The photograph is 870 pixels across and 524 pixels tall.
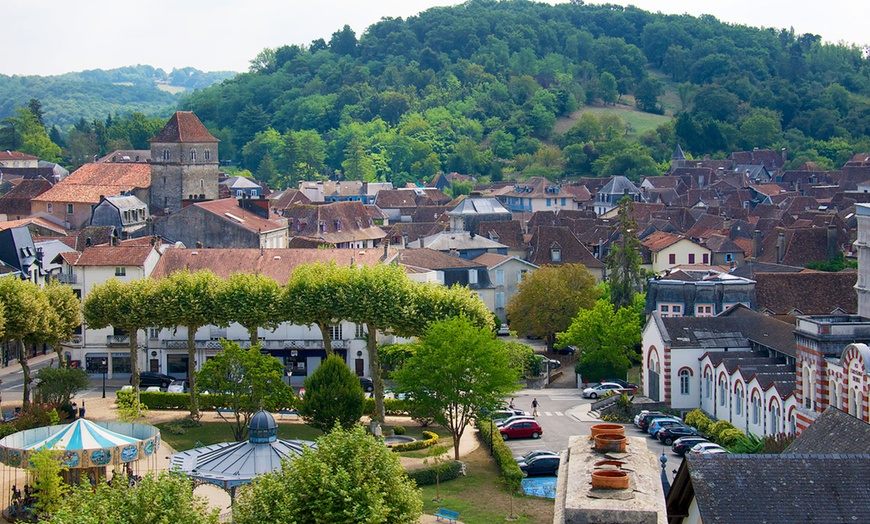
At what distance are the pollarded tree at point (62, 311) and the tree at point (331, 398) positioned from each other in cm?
1461

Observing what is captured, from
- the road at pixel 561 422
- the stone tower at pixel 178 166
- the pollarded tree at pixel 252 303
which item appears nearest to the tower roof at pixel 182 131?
the stone tower at pixel 178 166

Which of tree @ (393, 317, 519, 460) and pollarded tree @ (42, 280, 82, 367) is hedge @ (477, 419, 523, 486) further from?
pollarded tree @ (42, 280, 82, 367)

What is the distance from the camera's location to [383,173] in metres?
170

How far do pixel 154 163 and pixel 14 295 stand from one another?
3933 centimetres


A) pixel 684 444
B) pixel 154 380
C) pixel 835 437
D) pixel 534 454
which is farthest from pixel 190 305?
pixel 835 437

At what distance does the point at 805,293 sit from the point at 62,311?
37.4 m

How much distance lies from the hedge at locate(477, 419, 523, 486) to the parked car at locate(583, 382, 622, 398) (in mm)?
9680

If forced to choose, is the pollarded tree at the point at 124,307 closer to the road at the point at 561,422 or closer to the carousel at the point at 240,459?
the carousel at the point at 240,459

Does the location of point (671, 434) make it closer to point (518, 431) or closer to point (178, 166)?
point (518, 431)

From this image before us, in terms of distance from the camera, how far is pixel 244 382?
48.0 meters

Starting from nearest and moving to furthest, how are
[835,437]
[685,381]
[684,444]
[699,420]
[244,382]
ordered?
[835,437]
[684,444]
[244,382]
[699,420]
[685,381]

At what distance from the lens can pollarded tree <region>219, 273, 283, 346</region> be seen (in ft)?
179

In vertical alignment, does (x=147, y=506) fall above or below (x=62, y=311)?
below

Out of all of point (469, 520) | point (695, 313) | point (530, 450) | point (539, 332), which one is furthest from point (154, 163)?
point (469, 520)
